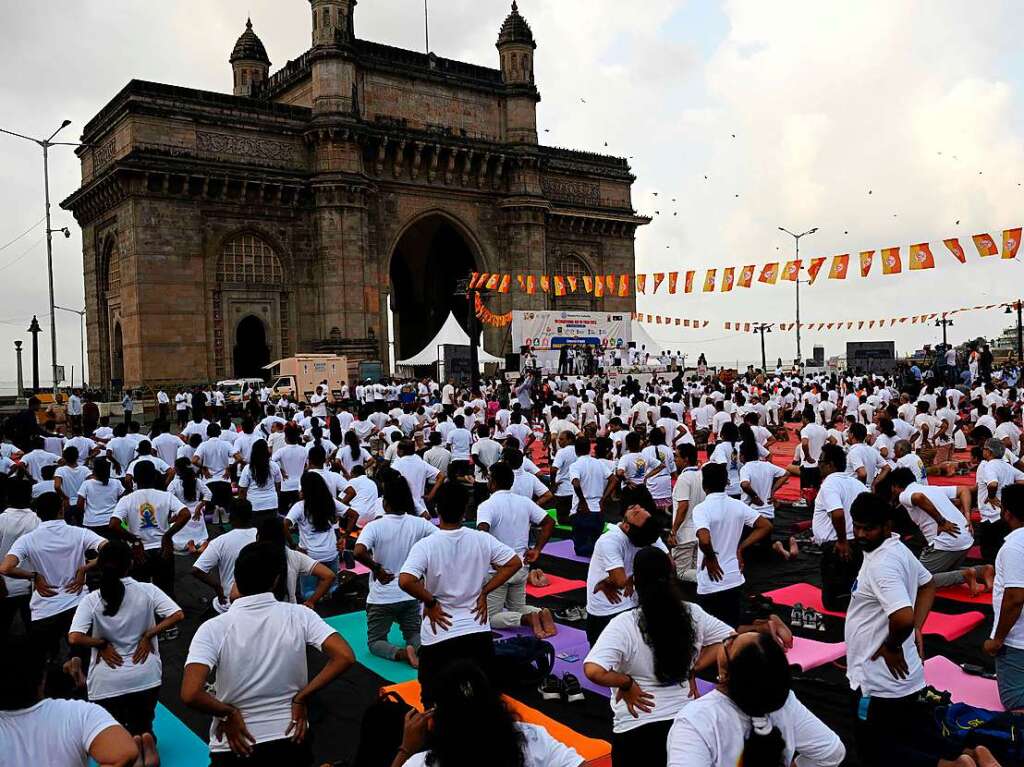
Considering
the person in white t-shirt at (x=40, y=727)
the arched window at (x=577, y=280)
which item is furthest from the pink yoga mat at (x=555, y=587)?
the arched window at (x=577, y=280)

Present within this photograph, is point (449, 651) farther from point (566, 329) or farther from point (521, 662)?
point (566, 329)

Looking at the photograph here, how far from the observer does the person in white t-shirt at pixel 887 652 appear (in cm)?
472

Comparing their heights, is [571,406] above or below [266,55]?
below

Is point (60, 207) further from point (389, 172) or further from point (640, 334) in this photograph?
point (640, 334)

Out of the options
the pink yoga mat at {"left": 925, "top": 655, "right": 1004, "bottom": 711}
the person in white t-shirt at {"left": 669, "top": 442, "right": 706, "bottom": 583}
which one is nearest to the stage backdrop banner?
the person in white t-shirt at {"left": 669, "top": 442, "right": 706, "bottom": 583}

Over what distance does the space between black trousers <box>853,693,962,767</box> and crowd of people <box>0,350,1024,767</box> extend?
13 millimetres

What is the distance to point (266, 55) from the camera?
46.9 metres

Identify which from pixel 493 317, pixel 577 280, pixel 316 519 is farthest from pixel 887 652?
pixel 577 280

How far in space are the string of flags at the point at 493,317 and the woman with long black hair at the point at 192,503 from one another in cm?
3390

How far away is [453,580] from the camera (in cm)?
574

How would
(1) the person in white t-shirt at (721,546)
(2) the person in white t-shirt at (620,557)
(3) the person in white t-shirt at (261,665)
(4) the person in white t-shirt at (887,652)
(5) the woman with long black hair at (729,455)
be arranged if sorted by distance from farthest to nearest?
(5) the woman with long black hair at (729,455)
(1) the person in white t-shirt at (721,546)
(2) the person in white t-shirt at (620,557)
(4) the person in white t-shirt at (887,652)
(3) the person in white t-shirt at (261,665)

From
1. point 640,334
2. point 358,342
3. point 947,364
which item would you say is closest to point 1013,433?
point 947,364

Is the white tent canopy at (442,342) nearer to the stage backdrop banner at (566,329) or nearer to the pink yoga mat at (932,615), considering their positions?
the stage backdrop banner at (566,329)

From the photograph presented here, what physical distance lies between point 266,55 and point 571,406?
3347cm
